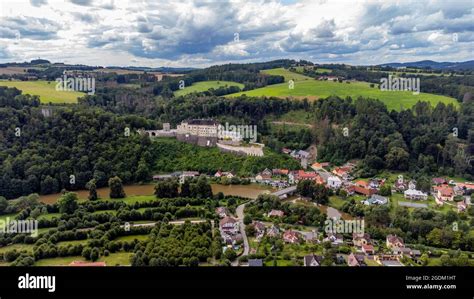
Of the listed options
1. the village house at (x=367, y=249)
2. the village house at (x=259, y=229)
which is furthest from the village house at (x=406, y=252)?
the village house at (x=259, y=229)

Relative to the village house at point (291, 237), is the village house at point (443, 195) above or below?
above

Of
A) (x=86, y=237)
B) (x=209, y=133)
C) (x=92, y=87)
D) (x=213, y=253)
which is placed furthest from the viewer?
(x=92, y=87)

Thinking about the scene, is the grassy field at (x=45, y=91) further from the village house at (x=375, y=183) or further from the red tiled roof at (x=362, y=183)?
the village house at (x=375, y=183)

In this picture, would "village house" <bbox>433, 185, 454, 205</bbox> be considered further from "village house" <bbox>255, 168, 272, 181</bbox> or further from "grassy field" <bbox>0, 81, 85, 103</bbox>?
"grassy field" <bbox>0, 81, 85, 103</bbox>

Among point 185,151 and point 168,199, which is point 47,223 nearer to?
point 168,199

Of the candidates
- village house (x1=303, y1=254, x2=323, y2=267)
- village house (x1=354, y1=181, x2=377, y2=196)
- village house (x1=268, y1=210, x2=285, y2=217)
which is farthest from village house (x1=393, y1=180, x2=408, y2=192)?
village house (x1=303, y1=254, x2=323, y2=267)

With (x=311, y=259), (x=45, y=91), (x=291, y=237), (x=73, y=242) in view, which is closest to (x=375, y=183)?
(x=291, y=237)
